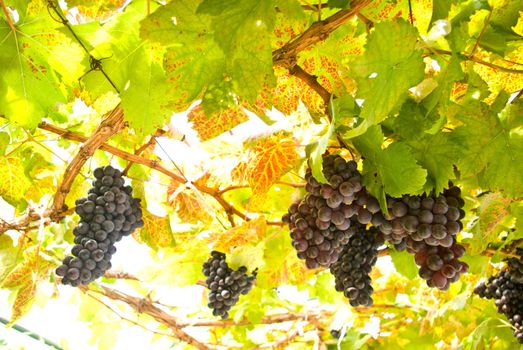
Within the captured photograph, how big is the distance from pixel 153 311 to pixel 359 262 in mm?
1731

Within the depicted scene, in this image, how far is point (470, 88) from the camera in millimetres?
1382

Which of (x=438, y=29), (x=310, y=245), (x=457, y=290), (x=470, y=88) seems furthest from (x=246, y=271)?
(x=457, y=290)

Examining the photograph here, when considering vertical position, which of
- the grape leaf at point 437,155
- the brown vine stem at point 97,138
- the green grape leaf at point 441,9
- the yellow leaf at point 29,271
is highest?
the green grape leaf at point 441,9

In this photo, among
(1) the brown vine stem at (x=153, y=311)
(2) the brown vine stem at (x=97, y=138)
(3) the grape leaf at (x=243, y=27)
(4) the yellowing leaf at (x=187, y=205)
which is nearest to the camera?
(3) the grape leaf at (x=243, y=27)

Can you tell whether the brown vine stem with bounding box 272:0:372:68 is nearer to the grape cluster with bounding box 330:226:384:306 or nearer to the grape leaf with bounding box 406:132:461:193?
the grape leaf with bounding box 406:132:461:193

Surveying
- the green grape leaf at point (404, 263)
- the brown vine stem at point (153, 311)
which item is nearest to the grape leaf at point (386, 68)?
the green grape leaf at point (404, 263)

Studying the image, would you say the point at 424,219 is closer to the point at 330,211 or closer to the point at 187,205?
the point at 330,211

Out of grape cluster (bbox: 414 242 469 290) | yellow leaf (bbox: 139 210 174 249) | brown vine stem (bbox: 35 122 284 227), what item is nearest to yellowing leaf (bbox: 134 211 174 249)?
yellow leaf (bbox: 139 210 174 249)

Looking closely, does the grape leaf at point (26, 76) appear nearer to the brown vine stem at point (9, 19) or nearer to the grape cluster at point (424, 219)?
the brown vine stem at point (9, 19)

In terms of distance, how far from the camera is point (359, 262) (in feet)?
4.95

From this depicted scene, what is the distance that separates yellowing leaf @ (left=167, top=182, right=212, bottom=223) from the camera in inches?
79.7

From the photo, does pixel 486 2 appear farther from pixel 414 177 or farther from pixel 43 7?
pixel 43 7

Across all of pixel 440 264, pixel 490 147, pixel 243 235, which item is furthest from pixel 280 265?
pixel 490 147

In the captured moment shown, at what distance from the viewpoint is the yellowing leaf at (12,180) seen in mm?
1927
